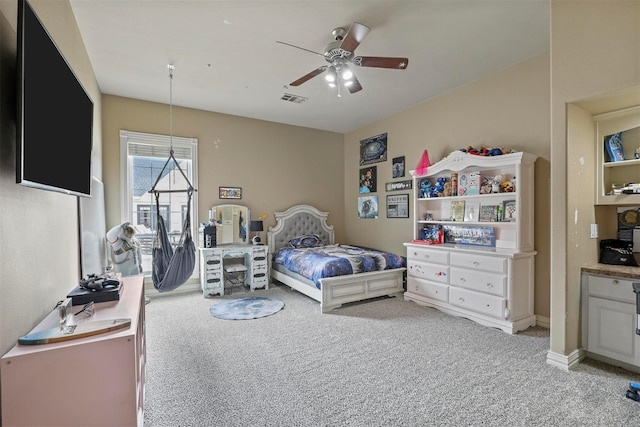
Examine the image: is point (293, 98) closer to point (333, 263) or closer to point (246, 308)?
point (333, 263)

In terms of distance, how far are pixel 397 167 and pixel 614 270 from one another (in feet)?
10.4

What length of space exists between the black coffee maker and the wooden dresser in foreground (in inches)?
134

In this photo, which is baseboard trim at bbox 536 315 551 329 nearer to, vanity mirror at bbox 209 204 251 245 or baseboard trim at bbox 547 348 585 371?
baseboard trim at bbox 547 348 585 371

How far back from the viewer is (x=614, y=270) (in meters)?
2.30

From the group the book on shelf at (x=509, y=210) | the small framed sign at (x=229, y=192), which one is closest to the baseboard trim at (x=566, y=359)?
the book on shelf at (x=509, y=210)

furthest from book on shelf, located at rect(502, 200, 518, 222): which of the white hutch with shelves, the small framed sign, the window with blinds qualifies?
the window with blinds

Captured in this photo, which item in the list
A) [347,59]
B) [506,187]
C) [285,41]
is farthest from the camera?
[506,187]

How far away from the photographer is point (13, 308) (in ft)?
4.14

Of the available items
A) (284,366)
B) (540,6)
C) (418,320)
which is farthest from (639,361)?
(540,6)

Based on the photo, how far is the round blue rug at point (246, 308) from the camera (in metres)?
3.63

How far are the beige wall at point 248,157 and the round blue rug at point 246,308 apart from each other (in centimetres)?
157

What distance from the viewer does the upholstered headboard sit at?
5.43m

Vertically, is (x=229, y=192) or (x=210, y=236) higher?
(x=229, y=192)

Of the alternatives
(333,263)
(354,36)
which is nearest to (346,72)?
(354,36)
